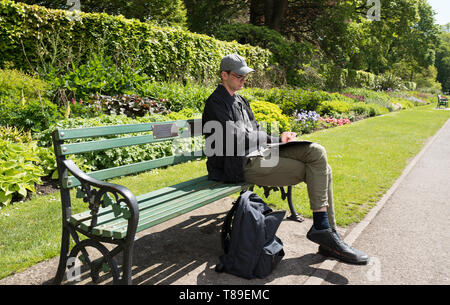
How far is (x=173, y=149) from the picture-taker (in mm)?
6199

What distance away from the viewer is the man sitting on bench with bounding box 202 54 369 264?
3029mm

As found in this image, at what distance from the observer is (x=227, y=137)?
3.17m

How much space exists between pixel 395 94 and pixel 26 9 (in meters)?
31.0

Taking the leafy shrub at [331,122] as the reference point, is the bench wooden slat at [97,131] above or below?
above

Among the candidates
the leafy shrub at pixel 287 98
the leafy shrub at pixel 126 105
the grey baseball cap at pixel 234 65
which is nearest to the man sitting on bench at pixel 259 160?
the grey baseball cap at pixel 234 65

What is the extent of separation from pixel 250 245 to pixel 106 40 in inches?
315

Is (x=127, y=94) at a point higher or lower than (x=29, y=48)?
lower

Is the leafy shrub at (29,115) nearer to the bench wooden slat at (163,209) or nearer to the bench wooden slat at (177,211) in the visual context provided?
the bench wooden slat at (163,209)

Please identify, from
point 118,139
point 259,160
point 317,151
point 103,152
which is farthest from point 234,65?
point 103,152

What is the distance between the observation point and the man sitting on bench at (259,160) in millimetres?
3029

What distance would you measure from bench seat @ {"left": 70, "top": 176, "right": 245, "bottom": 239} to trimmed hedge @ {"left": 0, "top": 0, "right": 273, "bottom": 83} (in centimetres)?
589

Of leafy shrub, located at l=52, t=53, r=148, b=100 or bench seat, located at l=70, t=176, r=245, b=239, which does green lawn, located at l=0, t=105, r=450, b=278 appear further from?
leafy shrub, located at l=52, t=53, r=148, b=100
